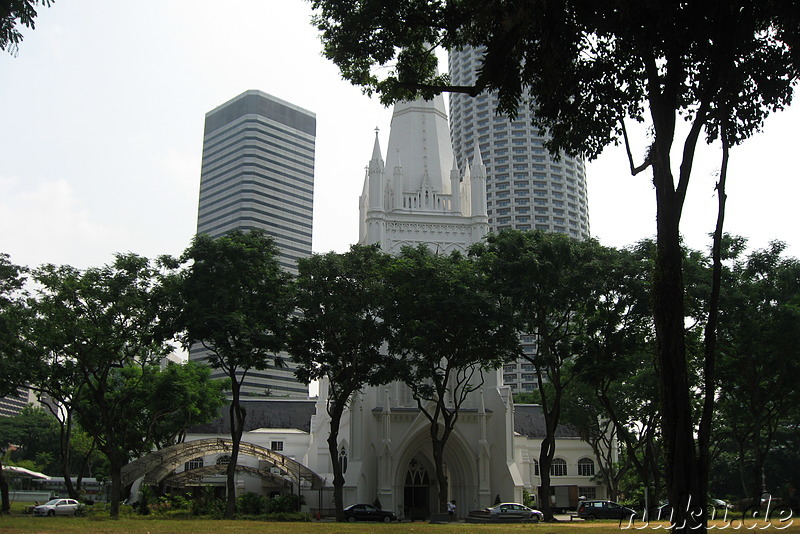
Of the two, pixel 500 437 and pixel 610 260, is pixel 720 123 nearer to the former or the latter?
pixel 610 260

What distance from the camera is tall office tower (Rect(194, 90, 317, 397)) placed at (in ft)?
522

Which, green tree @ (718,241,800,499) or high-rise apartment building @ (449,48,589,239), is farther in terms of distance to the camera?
high-rise apartment building @ (449,48,589,239)

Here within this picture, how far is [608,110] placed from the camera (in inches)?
674

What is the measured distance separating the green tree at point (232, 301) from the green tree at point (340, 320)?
1.09 m

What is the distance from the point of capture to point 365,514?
40000 mm

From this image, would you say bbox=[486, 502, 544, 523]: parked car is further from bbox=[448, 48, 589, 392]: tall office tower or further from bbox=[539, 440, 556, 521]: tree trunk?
bbox=[448, 48, 589, 392]: tall office tower

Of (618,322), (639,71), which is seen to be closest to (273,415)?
(618,322)

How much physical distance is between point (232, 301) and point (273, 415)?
37066mm

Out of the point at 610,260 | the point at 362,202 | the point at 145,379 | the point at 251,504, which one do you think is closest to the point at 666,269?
the point at 610,260

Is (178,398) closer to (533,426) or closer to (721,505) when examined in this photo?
(721,505)

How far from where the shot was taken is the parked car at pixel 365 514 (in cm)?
3991

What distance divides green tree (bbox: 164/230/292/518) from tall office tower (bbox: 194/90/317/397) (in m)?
123

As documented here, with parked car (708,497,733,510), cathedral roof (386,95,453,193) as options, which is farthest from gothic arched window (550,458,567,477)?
cathedral roof (386,95,453,193)

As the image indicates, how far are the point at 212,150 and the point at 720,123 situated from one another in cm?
15949
